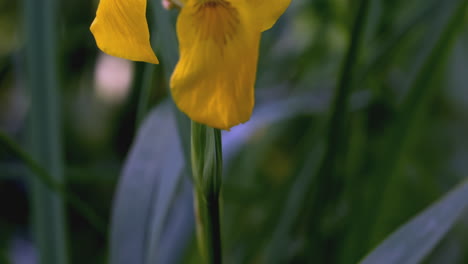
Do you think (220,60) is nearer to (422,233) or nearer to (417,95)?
(422,233)

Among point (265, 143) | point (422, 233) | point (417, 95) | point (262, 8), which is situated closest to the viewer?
point (262, 8)

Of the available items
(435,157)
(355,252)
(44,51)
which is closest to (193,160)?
(355,252)

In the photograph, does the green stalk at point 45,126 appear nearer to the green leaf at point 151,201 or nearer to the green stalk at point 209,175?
the green leaf at point 151,201

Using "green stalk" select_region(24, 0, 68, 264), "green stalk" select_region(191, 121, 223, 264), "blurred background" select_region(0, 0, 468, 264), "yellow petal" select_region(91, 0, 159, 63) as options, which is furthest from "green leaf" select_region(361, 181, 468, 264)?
"green stalk" select_region(24, 0, 68, 264)

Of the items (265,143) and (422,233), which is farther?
(265,143)

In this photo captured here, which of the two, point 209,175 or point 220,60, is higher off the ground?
point 220,60

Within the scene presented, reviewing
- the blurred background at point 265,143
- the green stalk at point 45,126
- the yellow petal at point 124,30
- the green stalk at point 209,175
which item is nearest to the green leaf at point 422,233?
the blurred background at point 265,143

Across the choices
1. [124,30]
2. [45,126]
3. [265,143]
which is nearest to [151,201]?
[45,126]

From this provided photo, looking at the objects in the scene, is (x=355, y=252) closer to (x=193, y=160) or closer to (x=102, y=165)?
(x=193, y=160)
